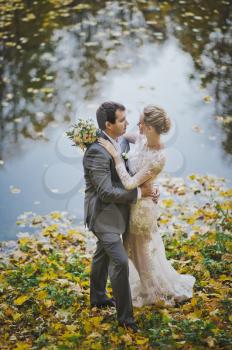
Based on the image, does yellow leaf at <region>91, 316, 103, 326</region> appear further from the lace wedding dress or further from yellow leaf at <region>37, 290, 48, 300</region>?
yellow leaf at <region>37, 290, 48, 300</region>

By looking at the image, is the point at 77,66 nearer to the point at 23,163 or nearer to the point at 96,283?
the point at 23,163

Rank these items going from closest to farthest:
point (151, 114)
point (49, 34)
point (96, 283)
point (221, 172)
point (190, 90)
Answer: point (151, 114) → point (96, 283) → point (221, 172) → point (190, 90) → point (49, 34)

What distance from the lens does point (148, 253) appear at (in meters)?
4.42

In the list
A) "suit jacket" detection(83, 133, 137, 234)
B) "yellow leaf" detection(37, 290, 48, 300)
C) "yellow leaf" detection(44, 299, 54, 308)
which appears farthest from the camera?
"yellow leaf" detection(37, 290, 48, 300)

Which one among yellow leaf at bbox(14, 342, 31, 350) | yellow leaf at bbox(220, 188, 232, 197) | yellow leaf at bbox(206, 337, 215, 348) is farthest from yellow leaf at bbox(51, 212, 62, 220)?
yellow leaf at bbox(206, 337, 215, 348)

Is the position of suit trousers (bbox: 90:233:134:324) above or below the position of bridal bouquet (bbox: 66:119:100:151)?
below

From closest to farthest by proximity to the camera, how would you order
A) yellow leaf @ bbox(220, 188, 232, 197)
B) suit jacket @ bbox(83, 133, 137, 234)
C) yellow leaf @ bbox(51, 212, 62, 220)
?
suit jacket @ bbox(83, 133, 137, 234) < yellow leaf @ bbox(51, 212, 62, 220) < yellow leaf @ bbox(220, 188, 232, 197)

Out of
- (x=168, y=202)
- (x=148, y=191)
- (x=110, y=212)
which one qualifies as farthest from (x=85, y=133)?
(x=168, y=202)

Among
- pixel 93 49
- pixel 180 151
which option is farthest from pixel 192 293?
pixel 93 49

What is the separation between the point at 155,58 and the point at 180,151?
355 centimetres

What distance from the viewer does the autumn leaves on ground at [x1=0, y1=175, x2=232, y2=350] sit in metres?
3.67

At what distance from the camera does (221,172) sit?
7371 mm

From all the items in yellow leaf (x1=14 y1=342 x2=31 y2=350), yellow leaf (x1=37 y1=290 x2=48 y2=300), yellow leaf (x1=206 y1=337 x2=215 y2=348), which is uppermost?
yellow leaf (x1=206 y1=337 x2=215 y2=348)

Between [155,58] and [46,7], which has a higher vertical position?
[46,7]
